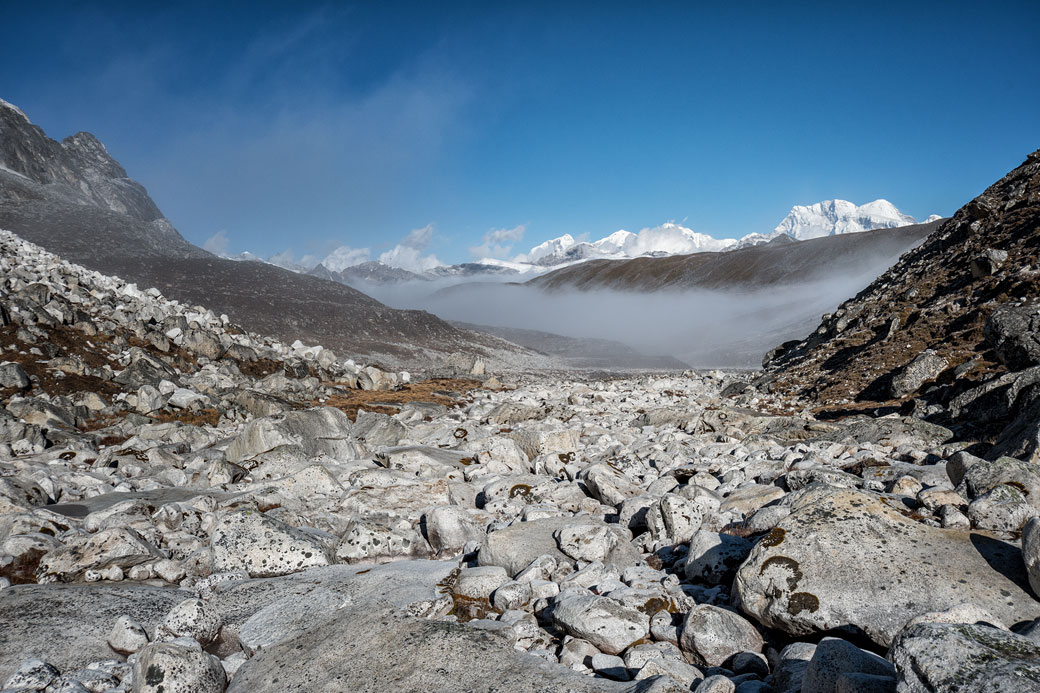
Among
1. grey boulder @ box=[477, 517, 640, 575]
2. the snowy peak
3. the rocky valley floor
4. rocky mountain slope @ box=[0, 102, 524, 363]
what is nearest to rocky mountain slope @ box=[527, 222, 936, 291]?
rocky mountain slope @ box=[0, 102, 524, 363]

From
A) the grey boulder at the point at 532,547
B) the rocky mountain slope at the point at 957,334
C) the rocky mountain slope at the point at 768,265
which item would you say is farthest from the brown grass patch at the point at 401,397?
the rocky mountain slope at the point at 768,265

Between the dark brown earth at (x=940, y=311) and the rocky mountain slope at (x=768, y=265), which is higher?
the rocky mountain slope at (x=768, y=265)

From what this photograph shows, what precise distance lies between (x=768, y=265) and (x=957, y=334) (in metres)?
145

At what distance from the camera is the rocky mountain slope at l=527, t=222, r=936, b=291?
429 feet

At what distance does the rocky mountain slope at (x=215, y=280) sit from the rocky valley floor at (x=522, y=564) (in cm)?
3594

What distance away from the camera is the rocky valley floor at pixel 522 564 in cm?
476

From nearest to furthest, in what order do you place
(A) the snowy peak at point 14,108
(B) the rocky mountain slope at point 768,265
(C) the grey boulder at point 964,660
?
(C) the grey boulder at point 964,660 → (A) the snowy peak at point 14,108 → (B) the rocky mountain slope at point 768,265

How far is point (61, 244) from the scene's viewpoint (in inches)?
2304

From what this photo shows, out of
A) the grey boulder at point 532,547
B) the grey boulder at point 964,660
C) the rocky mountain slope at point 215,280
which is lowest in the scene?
the grey boulder at point 532,547

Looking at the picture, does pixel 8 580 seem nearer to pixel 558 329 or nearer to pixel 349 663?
pixel 349 663

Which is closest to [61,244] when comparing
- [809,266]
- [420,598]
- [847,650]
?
[420,598]

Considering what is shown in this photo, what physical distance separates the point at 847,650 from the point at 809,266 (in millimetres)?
157944

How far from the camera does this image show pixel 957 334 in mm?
20828

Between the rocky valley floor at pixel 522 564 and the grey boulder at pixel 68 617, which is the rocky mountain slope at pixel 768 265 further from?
the grey boulder at pixel 68 617
